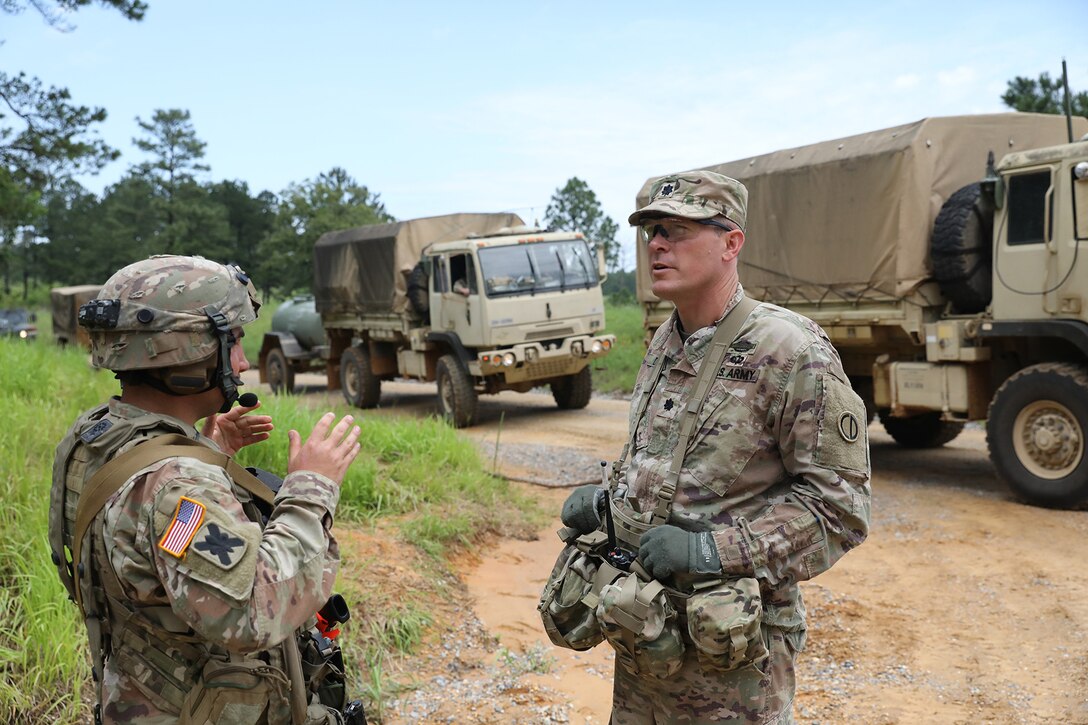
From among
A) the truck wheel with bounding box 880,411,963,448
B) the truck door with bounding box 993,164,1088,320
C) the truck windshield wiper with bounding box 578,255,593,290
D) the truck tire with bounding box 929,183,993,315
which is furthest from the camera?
the truck windshield wiper with bounding box 578,255,593,290

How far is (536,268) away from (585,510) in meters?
8.97

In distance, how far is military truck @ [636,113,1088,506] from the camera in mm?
6340

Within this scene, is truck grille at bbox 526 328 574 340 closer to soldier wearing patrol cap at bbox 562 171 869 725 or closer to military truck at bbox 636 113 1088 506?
military truck at bbox 636 113 1088 506

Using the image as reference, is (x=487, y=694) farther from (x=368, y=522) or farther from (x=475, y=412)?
(x=475, y=412)

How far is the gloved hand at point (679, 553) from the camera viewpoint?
6.35 feet

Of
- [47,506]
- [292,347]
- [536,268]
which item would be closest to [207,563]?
[47,506]

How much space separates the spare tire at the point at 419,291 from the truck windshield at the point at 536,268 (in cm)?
162

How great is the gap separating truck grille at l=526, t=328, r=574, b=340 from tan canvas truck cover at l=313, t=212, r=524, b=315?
2.38 m

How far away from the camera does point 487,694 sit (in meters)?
3.89

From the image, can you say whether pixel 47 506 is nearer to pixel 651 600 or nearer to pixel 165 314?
pixel 165 314

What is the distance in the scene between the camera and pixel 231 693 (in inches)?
71.7

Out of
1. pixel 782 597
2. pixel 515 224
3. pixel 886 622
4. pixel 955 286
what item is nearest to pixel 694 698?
pixel 782 597

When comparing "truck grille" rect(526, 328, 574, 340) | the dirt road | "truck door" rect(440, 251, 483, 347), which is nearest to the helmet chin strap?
the dirt road

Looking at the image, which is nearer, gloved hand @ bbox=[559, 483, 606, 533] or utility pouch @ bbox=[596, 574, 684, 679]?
utility pouch @ bbox=[596, 574, 684, 679]
